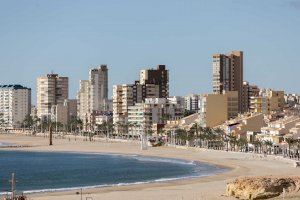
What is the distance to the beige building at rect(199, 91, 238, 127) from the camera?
155 metres

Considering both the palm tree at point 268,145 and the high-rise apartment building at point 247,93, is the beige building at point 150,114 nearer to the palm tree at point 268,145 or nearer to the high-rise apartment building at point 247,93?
the high-rise apartment building at point 247,93

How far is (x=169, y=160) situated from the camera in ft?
345

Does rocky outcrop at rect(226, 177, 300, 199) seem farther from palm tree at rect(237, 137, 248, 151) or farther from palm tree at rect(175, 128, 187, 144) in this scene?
palm tree at rect(175, 128, 187, 144)

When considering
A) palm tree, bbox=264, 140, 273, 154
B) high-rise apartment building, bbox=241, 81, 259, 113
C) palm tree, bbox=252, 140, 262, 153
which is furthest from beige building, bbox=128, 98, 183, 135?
palm tree, bbox=264, 140, 273, 154

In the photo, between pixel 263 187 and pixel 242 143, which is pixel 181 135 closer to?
pixel 242 143

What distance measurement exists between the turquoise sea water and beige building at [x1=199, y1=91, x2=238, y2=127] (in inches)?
1665

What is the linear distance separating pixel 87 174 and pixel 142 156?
3564 centimetres

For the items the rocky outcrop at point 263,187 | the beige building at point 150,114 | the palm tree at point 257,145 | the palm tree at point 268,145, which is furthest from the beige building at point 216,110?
the rocky outcrop at point 263,187

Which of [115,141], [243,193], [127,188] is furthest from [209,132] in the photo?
[243,193]

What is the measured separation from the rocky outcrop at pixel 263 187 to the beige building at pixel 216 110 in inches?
4158

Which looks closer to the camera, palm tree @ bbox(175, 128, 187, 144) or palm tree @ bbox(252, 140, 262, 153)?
palm tree @ bbox(252, 140, 262, 153)

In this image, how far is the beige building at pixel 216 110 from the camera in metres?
155

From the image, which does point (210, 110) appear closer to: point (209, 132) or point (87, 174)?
point (209, 132)

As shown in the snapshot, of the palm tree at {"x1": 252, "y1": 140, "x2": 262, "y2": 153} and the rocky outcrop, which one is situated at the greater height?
the palm tree at {"x1": 252, "y1": 140, "x2": 262, "y2": 153}
